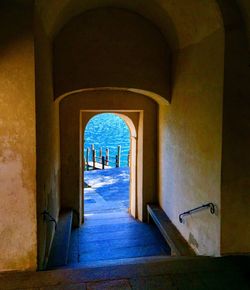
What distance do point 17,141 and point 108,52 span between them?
2.68 m

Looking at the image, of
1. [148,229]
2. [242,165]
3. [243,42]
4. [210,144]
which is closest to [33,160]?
[210,144]

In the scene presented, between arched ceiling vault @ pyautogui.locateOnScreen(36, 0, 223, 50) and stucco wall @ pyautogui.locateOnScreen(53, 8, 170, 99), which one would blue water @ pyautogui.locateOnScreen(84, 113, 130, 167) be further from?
arched ceiling vault @ pyautogui.locateOnScreen(36, 0, 223, 50)

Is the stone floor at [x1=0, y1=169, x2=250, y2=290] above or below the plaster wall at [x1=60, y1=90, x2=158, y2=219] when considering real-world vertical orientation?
below

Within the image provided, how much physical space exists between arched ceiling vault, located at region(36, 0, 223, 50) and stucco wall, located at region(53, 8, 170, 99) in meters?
0.17

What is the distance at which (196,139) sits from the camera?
414 centimetres

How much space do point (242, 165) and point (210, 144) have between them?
0.48 meters

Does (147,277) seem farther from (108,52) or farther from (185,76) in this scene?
(108,52)

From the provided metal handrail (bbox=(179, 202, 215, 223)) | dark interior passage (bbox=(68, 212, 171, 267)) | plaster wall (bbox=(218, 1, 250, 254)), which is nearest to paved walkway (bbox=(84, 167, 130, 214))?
dark interior passage (bbox=(68, 212, 171, 267))

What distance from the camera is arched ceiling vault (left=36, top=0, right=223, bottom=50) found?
11.3ft

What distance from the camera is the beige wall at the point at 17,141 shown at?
288 cm

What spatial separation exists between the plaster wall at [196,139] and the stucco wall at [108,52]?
51 cm

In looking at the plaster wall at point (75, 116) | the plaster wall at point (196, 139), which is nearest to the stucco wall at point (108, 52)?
the plaster wall at point (196, 139)

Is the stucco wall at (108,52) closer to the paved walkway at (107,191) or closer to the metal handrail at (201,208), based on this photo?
the metal handrail at (201,208)

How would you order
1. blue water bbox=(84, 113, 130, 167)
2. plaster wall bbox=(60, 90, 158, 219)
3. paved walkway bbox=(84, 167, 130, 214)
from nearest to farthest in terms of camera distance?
1. plaster wall bbox=(60, 90, 158, 219)
2. paved walkway bbox=(84, 167, 130, 214)
3. blue water bbox=(84, 113, 130, 167)
